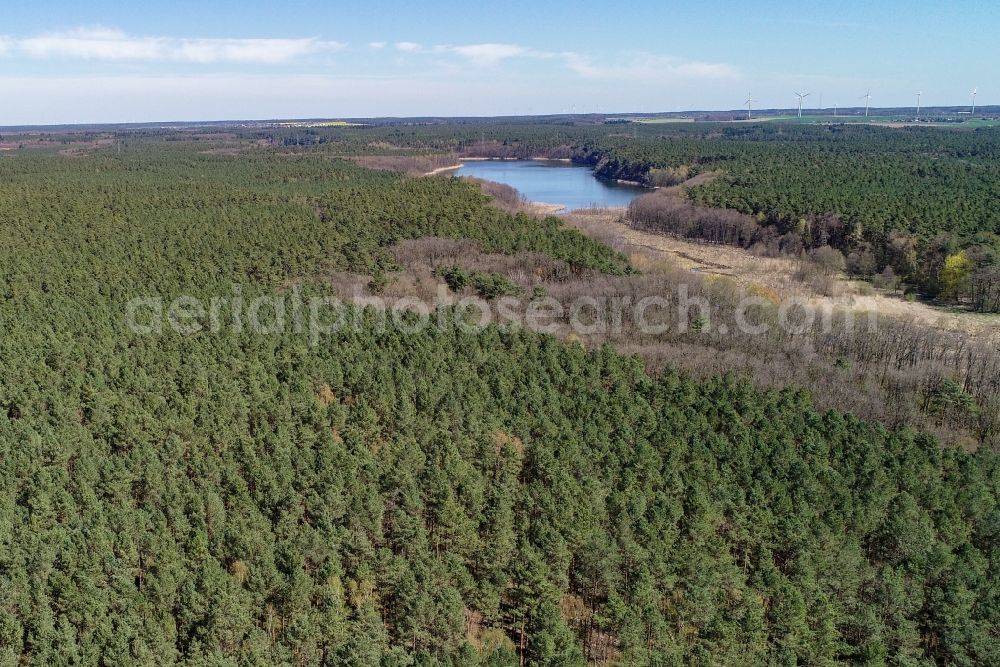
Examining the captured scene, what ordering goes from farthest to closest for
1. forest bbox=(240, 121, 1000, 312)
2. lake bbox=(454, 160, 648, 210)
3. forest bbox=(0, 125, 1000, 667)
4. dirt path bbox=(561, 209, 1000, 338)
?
lake bbox=(454, 160, 648, 210) < forest bbox=(240, 121, 1000, 312) < dirt path bbox=(561, 209, 1000, 338) < forest bbox=(0, 125, 1000, 667)

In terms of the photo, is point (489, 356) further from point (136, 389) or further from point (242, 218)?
point (242, 218)

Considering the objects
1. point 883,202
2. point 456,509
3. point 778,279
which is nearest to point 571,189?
point 883,202

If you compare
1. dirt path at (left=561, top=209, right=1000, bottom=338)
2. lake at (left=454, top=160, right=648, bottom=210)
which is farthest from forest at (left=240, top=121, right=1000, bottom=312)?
lake at (left=454, top=160, right=648, bottom=210)

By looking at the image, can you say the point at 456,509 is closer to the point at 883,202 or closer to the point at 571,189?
the point at 883,202

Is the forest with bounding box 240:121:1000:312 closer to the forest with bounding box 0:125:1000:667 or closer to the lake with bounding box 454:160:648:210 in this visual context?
the lake with bounding box 454:160:648:210

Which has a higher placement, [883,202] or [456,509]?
[883,202]

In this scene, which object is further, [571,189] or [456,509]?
[571,189]

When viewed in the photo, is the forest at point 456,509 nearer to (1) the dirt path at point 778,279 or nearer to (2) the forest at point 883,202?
(1) the dirt path at point 778,279

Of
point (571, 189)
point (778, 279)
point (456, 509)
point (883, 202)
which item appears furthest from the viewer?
point (571, 189)

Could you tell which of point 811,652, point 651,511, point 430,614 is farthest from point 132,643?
point 811,652

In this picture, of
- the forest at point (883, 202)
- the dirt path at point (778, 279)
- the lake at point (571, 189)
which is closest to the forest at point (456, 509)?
the dirt path at point (778, 279)
